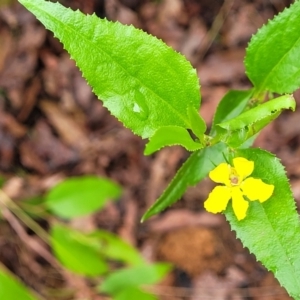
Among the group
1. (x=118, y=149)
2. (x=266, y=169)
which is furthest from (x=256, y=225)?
(x=118, y=149)

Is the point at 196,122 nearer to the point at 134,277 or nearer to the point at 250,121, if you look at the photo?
the point at 250,121

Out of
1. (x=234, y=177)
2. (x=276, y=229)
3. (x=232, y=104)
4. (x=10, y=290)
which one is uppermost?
(x=232, y=104)

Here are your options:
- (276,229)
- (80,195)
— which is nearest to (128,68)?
(276,229)

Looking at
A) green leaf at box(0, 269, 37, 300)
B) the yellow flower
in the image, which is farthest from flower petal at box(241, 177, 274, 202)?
green leaf at box(0, 269, 37, 300)

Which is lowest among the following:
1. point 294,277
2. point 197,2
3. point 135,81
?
point 294,277

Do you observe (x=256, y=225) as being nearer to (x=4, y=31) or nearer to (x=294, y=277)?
(x=294, y=277)

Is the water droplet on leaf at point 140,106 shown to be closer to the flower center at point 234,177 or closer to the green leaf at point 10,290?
the flower center at point 234,177

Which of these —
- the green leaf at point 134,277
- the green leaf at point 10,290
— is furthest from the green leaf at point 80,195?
the green leaf at point 10,290
